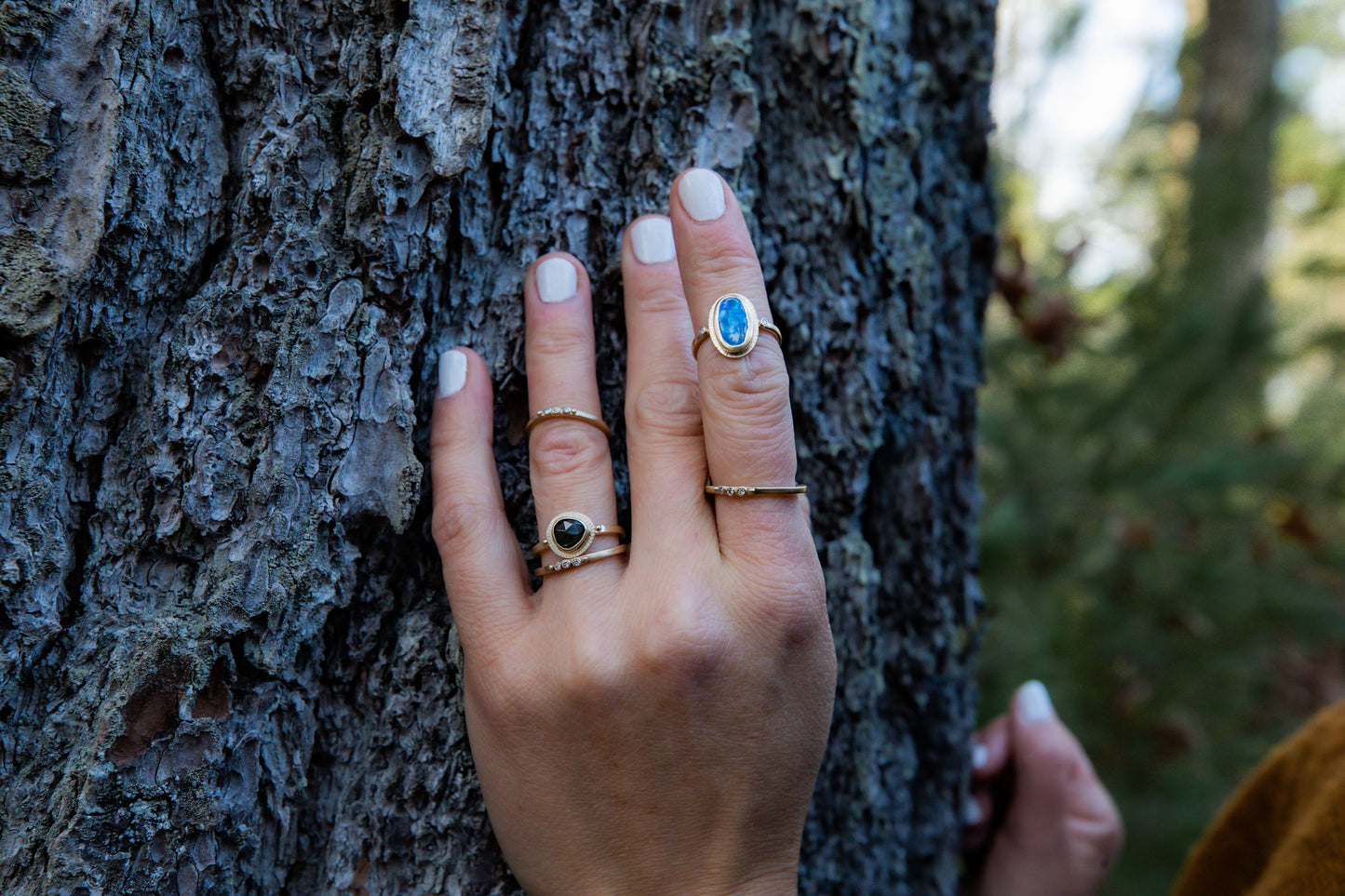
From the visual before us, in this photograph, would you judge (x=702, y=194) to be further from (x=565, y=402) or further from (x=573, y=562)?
(x=573, y=562)

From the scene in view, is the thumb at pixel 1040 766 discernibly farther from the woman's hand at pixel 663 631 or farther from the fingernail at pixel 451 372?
the fingernail at pixel 451 372

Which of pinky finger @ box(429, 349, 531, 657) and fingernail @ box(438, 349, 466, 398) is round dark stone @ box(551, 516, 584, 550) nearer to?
pinky finger @ box(429, 349, 531, 657)

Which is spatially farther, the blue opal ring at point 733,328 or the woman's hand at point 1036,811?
the woman's hand at point 1036,811

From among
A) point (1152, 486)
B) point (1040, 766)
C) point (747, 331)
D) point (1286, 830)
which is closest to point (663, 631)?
point (747, 331)

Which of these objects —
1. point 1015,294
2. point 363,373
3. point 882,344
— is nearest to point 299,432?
point 363,373

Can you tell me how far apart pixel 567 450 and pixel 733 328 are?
0.90 feet

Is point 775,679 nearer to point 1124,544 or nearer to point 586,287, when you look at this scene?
point 586,287

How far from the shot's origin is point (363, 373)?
103cm

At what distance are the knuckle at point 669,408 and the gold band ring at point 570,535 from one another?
150 mm

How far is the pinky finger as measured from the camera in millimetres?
989

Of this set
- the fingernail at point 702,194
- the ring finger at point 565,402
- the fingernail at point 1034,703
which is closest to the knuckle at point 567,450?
the ring finger at point 565,402

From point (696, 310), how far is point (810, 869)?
95 centimetres

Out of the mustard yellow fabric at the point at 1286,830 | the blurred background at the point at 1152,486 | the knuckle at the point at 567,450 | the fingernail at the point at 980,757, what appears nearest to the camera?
the knuckle at the point at 567,450

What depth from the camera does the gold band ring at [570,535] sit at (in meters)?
0.98
